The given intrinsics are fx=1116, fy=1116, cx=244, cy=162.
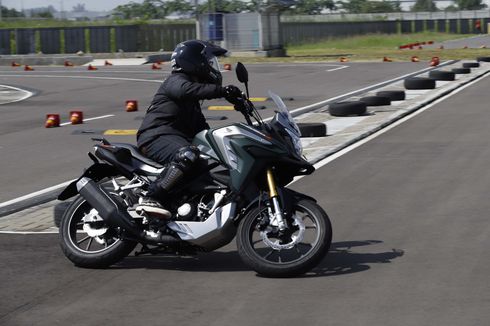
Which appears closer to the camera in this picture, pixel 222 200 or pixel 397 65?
pixel 222 200

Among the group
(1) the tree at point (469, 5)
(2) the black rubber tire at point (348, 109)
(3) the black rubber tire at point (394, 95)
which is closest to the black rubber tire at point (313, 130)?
(2) the black rubber tire at point (348, 109)

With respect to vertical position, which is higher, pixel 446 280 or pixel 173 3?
pixel 173 3

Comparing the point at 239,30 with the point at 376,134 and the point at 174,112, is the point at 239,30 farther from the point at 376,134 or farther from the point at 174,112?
the point at 174,112

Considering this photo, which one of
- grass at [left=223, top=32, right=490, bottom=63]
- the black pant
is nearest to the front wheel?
the black pant

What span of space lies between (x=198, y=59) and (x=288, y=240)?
1.51 metres

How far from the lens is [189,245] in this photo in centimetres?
794

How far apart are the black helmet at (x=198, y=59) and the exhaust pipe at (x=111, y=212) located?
1.08 m

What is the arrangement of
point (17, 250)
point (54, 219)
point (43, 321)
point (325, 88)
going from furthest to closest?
point (325, 88) < point (54, 219) < point (17, 250) < point (43, 321)

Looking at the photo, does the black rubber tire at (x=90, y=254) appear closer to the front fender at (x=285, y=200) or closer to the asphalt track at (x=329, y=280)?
the asphalt track at (x=329, y=280)

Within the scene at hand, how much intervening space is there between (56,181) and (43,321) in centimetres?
669

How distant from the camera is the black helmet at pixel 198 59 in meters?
8.13

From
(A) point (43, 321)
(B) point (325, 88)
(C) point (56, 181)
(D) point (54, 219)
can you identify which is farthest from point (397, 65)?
(A) point (43, 321)

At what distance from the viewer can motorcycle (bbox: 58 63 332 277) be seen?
7633mm

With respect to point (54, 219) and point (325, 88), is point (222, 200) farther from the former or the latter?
point (325, 88)
